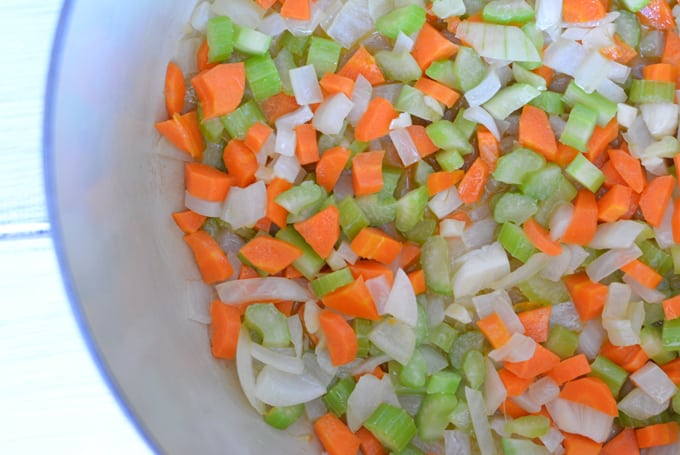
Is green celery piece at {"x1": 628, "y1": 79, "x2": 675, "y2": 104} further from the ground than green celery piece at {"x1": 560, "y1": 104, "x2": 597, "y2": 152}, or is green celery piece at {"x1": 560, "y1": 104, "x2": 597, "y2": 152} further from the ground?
green celery piece at {"x1": 628, "y1": 79, "x2": 675, "y2": 104}

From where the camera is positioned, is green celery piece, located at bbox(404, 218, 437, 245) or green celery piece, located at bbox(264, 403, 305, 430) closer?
green celery piece, located at bbox(264, 403, 305, 430)

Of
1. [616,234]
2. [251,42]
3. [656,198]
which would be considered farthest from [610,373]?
[251,42]

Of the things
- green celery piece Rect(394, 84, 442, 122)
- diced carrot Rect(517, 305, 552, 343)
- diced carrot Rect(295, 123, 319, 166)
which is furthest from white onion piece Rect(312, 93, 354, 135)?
diced carrot Rect(517, 305, 552, 343)

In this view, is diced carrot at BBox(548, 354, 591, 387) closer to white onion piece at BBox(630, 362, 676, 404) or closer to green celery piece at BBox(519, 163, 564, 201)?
white onion piece at BBox(630, 362, 676, 404)

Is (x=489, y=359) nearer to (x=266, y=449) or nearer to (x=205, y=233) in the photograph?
(x=266, y=449)

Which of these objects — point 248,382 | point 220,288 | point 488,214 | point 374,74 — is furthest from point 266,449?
point 374,74

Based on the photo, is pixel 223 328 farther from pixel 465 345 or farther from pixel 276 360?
pixel 465 345

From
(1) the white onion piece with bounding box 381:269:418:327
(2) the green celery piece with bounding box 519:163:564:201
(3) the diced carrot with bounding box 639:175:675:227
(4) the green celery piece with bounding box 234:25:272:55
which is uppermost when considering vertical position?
(4) the green celery piece with bounding box 234:25:272:55
